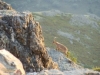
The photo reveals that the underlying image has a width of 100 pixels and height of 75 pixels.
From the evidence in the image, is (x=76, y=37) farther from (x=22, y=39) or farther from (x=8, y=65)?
(x=8, y=65)

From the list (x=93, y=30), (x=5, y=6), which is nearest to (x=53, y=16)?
(x=93, y=30)

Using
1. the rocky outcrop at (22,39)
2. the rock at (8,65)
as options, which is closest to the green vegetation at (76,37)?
the rocky outcrop at (22,39)

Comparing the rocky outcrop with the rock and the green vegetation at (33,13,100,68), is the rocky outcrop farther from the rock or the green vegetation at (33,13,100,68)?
the green vegetation at (33,13,100,68)

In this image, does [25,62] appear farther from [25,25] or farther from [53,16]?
[53,16]

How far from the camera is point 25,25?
2170 centimetres

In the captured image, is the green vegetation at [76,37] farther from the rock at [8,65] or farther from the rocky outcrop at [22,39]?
the rock at [8,65]

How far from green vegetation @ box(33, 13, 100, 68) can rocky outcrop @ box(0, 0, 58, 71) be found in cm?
6567

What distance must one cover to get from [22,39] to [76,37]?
341 ft

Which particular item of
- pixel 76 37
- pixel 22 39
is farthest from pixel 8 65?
pixel 76 37

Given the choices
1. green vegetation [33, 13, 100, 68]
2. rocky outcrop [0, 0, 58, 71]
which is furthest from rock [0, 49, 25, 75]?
green vegetation [33, 13, 100, 68]

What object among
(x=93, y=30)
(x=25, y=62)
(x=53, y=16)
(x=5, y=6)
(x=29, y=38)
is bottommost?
(x=25, y=62)

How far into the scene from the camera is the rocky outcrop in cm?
2086

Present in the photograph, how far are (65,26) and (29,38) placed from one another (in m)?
119

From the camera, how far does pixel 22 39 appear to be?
848 inches
